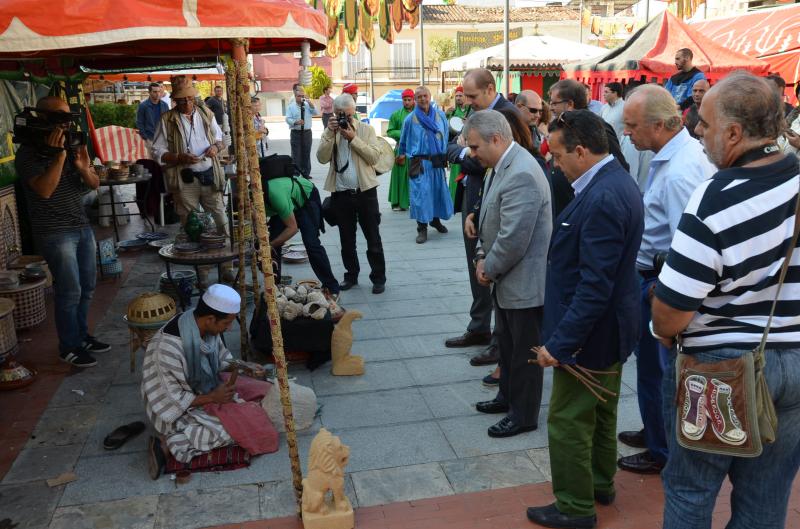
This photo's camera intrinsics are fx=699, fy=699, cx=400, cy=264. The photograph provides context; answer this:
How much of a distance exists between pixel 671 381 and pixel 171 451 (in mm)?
2563

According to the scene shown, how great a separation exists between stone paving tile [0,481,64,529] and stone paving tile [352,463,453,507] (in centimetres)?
148

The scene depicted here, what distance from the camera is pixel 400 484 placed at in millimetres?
3574

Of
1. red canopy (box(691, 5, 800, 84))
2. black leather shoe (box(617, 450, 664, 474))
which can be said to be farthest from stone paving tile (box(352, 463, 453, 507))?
red canopy (box(691, 5, 800, 84))

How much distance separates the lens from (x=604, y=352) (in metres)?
2.95

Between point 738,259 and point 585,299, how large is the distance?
81 cm

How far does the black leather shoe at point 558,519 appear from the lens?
124 inches

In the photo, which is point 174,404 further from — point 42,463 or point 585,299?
point 585,299

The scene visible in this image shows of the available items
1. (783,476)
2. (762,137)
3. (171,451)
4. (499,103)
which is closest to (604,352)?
(783,476)

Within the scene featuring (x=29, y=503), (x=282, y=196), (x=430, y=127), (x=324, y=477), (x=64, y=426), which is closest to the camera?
(x=324, y=477)

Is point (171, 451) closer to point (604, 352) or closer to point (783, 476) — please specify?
point (604, 352)

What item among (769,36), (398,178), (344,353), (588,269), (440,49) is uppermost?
(440,49)

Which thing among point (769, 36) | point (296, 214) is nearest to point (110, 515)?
point (296, 214)

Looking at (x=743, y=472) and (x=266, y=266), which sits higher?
(x=266, y=266)

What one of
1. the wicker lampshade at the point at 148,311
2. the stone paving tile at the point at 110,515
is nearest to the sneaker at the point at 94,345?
the wicker lampshade at the point at 148,311
